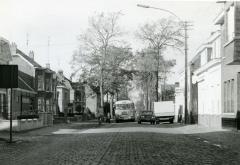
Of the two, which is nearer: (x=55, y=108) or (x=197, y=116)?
(x=197, y=116)

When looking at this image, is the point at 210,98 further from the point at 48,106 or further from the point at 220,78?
the point at 48,106

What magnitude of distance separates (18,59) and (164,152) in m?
56.6

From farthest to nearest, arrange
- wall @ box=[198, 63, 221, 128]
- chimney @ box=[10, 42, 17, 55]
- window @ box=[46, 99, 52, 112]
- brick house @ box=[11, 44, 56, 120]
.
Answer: window @ box=[46, 99, 52, 112], chimney @ box=[10, 42, 17, 55], brick house @ box=[11, 44, 56, 120], wall @ box=[198, 63, 221, 128]

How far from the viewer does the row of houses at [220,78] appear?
2894 centimetres

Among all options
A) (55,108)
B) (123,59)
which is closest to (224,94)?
(123,59)

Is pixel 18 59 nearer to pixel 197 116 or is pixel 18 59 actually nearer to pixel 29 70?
pixel 29 70

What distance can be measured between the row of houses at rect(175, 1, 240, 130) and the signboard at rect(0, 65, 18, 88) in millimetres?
11981

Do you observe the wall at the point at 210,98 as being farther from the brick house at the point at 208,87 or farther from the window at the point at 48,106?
the window at the point at 48,106

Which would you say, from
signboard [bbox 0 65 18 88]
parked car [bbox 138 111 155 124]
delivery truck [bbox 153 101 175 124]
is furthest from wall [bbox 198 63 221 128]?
signboard [bbox 0 65 18 88]

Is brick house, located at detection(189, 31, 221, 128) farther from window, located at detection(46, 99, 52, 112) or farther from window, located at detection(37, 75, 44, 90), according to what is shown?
window, located at detection(46, 99, 52, 112)

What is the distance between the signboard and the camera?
21.7 m

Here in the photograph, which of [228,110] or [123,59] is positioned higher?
[123,59]

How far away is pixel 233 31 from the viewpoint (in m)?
28.8

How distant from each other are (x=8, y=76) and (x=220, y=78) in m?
20.2
